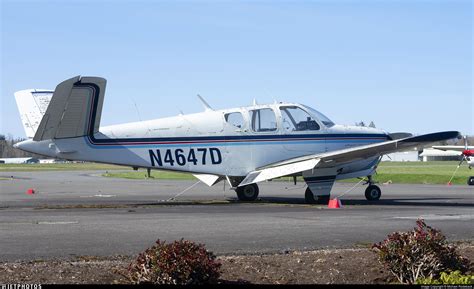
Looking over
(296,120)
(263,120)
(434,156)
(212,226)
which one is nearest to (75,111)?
(263,120)

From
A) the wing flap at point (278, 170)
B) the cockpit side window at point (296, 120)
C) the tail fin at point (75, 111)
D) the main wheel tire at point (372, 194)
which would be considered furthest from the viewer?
the main wheel tire at point (372, 194)

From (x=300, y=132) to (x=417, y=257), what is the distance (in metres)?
16.5

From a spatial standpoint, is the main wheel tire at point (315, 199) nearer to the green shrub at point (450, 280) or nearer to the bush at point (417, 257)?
the bush at point (417, 257)

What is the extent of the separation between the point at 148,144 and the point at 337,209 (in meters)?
6.36

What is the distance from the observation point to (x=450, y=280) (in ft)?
27.9

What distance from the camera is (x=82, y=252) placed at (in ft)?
Answer: 39.1

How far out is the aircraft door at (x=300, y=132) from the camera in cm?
2584

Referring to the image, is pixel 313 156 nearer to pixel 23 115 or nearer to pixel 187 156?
pixel 187 156

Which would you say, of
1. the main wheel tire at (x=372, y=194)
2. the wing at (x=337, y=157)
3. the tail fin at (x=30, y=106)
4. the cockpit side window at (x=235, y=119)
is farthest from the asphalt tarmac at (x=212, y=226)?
the cockpit side window at (x=235, y=119)

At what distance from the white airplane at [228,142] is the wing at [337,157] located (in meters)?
0.03

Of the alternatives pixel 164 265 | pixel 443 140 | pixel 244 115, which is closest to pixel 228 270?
pixel 164 265

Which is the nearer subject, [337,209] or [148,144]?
[337,209]

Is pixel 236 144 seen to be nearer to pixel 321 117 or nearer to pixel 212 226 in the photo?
pixel 321 117

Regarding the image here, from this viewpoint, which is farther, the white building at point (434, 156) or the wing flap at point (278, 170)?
the white building at point (434, 156)
